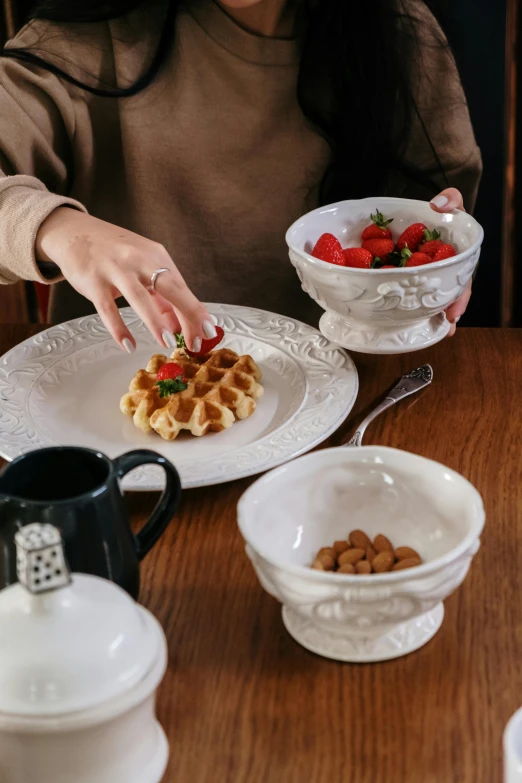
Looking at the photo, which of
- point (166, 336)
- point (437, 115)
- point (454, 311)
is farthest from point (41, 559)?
point (437, 115)

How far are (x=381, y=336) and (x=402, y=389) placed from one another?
3.5 inches

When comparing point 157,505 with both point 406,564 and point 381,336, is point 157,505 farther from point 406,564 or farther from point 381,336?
point 381,336

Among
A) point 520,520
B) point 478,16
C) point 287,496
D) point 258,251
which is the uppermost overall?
point 478,16

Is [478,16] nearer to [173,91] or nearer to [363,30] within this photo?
[363,30]

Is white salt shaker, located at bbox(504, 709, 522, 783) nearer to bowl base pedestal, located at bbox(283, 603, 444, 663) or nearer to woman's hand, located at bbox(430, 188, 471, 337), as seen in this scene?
bowl base pedestal, located at bbox(283, 603, 444, 663)

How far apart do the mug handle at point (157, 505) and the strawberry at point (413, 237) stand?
2.23 ft

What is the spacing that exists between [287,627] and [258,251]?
1.21 meters

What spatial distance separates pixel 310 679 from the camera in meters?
0.79

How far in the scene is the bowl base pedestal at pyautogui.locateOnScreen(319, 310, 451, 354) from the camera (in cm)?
131

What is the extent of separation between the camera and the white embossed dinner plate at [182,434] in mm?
1110

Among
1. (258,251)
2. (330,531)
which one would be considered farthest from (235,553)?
(258,251)

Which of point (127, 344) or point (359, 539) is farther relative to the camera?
point (127, 344)

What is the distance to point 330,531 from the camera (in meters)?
0.91

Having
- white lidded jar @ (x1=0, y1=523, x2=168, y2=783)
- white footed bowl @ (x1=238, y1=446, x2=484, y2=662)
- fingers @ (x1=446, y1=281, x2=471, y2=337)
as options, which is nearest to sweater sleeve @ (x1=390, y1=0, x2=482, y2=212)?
fingers @ (x1=446, y1=281, x2=471, y2=337)
